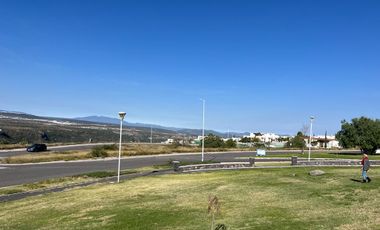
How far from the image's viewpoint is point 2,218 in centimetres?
1867

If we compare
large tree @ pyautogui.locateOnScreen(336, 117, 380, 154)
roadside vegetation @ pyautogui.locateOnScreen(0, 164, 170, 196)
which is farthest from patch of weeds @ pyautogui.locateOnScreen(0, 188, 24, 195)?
large tree @ pyautogui.locateOnScreen(336, 117, 380, 154)

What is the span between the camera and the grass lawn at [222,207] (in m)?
14.0

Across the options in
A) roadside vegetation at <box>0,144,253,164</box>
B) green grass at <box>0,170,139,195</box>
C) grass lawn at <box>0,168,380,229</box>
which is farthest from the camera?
roadside vegetation at <box>0,144,253,164</box>

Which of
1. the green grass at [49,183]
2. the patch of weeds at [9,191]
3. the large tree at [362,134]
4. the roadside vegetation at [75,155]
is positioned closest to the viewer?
the patch of weeds at [9,191]

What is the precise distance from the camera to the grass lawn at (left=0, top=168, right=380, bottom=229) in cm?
1402

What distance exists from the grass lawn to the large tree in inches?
2172

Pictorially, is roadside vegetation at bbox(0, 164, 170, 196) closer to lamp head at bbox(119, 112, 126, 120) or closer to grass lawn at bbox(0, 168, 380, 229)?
grass lawn at bbox(0, 168, 380, 229)

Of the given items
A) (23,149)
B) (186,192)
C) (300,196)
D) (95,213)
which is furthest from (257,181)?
(23,149)

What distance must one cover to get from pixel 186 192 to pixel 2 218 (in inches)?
351

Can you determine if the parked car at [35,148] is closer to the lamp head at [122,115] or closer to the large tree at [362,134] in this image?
the lamp head at [122,115]

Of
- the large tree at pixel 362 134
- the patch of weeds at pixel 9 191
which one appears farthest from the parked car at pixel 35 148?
the large tree at pixel 362 134

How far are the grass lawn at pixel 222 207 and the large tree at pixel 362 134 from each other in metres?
55.2

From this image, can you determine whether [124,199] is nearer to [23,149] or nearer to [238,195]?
[238,195]

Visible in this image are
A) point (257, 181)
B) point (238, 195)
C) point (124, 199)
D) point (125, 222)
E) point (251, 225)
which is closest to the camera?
point (251, 225)
